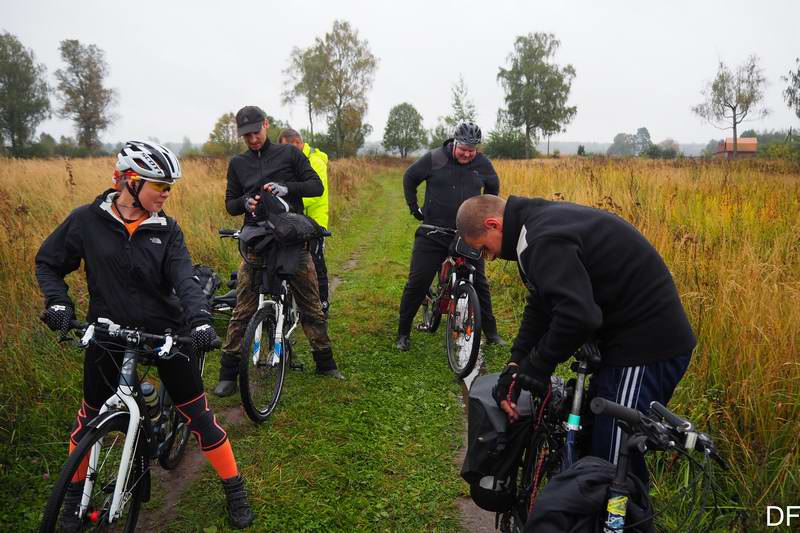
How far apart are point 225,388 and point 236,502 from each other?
1.51 m

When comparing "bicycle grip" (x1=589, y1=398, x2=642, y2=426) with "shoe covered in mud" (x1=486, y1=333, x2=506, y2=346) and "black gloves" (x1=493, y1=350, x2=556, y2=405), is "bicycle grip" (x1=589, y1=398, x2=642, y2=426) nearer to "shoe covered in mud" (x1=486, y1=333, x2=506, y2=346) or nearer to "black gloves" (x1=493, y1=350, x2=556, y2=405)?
"black gloves" (x1=493, y1=350, x2=556, y2=405)

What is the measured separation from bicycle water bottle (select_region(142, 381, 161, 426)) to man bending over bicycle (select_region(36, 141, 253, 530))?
25 cm

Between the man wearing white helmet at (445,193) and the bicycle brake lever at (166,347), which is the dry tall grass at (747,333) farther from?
the bicycle brake lever at (166,347)

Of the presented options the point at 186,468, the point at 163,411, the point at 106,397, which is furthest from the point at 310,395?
the point at 106,397

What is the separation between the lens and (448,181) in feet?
17.8

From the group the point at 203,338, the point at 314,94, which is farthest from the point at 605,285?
the point at 314,94

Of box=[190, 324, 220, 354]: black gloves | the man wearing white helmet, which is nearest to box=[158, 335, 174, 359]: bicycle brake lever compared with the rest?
box=[190, 324, 220, 354]: black gloves

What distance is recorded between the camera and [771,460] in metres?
2.82

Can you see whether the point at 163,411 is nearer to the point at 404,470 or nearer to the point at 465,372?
the point at 404,470

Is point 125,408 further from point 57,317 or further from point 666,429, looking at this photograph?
point 666,429

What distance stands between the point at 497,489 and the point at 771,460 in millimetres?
1572

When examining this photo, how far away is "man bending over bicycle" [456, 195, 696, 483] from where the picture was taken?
2133mm

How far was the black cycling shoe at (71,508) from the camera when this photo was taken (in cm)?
237

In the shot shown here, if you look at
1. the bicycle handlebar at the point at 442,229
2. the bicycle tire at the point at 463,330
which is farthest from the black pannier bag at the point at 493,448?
the bicycle handlebar at the point at 442,229
